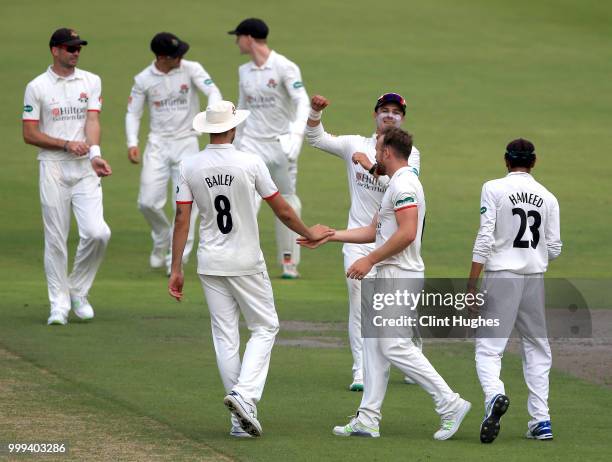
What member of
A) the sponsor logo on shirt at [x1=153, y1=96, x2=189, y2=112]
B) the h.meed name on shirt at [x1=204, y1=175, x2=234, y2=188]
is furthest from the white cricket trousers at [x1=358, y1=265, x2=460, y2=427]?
the sponsor logo on shirt at [x1=153, y1=96, x2=189, y2=112]

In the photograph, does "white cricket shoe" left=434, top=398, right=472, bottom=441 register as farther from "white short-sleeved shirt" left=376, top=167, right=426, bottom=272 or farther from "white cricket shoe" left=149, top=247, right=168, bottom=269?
"white cricket shoe" left=149, top=247, right=168, bottom=269

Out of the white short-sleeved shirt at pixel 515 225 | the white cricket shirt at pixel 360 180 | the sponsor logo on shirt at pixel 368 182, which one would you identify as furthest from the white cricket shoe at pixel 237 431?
the sponsor logo on shirt at pixel 368 182

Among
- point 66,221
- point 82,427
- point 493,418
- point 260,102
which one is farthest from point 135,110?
point 493,418

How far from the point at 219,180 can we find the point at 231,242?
1.46 ft

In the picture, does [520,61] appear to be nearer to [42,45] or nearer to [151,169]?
[42,45]

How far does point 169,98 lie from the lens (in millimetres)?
17625

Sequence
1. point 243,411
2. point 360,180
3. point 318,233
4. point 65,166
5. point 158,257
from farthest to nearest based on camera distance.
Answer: point 158,257, point 65,166, point 360,180, point 318,233, point 243,411

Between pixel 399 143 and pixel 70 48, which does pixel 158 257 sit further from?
pixel 399 143

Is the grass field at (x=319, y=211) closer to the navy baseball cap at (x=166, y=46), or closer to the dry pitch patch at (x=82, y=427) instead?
the dry pitch patch at (x=82, y=427)

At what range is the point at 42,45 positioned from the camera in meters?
35.0

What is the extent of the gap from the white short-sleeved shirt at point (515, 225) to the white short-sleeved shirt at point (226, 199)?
1.49m

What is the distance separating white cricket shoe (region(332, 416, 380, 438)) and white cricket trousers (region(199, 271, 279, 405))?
2.15ft

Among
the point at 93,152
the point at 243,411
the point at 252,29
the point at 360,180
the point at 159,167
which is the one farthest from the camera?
the point at 159,167

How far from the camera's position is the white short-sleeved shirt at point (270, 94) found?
17422 millimetres
